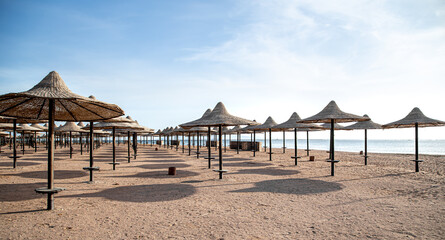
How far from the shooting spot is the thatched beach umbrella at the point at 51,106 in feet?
16.0

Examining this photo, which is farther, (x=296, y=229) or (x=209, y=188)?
(x=209, y=188)

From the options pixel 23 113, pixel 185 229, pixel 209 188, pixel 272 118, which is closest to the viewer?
pixel 185 229

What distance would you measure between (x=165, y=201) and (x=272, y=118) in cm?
1264

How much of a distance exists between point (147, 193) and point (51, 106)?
311 cm

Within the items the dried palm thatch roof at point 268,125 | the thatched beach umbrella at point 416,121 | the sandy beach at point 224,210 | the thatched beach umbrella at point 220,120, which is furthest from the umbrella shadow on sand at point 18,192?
the thatched beach umbrella at point 416,121

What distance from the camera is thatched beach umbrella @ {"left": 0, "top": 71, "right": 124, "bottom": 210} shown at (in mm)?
4870

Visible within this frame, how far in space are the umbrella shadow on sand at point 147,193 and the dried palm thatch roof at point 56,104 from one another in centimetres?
213

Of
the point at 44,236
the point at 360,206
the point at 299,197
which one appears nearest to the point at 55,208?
the point at 44,236

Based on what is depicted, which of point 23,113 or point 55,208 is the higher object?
point 23,113

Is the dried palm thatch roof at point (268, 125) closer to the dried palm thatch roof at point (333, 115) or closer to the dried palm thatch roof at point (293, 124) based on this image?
the dried palm thatch roof at point (293, 124)

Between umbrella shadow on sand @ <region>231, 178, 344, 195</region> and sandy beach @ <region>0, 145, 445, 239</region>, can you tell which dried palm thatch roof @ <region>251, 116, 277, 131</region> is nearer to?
umbrella shadow on sand @ <region>231, 178, 344, 195</region>

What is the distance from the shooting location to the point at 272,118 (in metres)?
17.3

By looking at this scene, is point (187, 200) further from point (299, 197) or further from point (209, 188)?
point (299, 197)

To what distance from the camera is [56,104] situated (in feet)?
21.7
